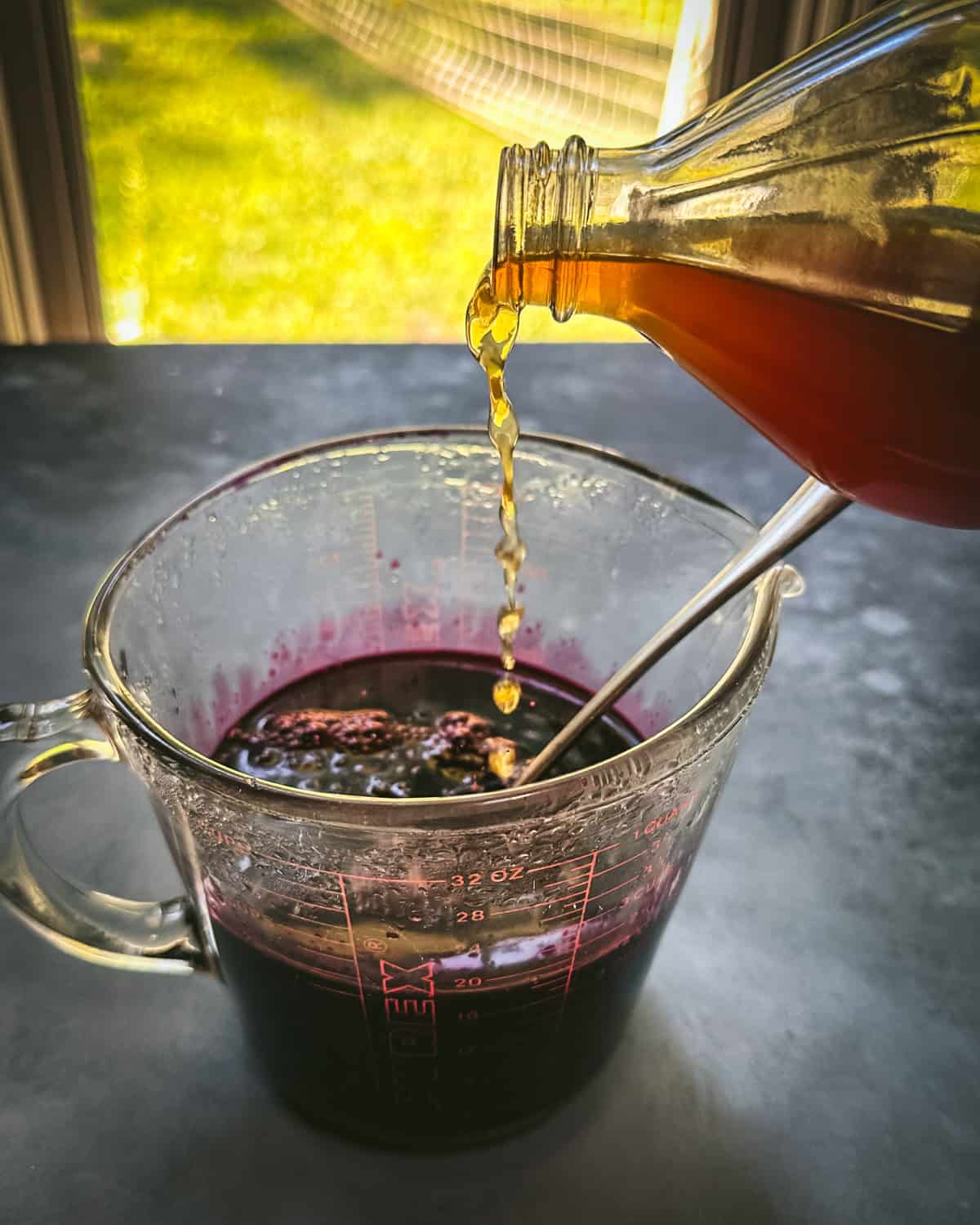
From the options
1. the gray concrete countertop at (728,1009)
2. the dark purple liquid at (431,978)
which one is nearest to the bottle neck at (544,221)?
the dark purple liquid at (431,978)

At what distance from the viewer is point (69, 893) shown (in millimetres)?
592

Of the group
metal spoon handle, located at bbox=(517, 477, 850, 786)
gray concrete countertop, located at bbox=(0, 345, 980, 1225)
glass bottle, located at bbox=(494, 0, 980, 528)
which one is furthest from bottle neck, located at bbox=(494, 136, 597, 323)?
→ gray concrete countertop, located at bbox=(0, 345, 980, 1225)

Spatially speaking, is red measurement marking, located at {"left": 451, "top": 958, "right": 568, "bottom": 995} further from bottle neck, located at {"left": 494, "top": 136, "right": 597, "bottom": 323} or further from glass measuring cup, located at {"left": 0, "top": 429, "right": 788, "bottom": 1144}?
bottle neck, located at {"left": 494, "top": 136, "right": 597, "bottom": 323}

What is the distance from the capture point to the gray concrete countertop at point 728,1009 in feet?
2.00

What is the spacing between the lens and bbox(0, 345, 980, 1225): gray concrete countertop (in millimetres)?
611

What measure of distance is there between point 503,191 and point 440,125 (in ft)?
9.89

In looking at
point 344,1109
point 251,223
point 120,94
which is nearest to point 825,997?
point 344,1109

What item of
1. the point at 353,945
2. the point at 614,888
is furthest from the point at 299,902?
the point at 614,888

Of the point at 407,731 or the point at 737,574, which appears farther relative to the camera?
the point at 407,731

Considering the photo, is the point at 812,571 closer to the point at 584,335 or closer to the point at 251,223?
the point at 584,335

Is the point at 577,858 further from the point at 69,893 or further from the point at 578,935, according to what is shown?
the point at 69,893

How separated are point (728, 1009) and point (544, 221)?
0.45 metres

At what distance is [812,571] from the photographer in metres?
1.07

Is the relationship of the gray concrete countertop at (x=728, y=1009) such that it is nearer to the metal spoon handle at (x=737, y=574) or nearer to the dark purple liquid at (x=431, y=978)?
the dark purple liquid at (x=431, y=978)
